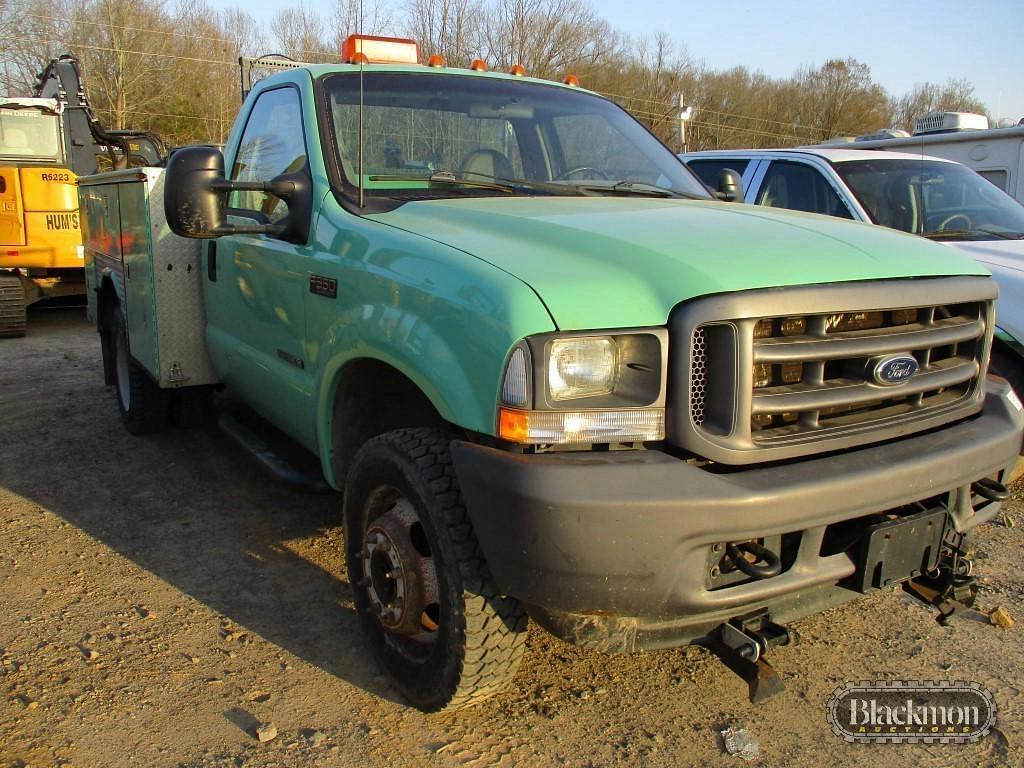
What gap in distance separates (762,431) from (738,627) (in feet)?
1.77

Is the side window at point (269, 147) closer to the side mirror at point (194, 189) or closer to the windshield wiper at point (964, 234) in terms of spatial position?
the side mirror at point (194, 189)

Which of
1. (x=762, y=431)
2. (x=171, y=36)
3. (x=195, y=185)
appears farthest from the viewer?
(x=171, y=36)

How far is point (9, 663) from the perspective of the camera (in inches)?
117

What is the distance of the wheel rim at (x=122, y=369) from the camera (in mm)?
5469

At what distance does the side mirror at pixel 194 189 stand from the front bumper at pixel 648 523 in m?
1.40

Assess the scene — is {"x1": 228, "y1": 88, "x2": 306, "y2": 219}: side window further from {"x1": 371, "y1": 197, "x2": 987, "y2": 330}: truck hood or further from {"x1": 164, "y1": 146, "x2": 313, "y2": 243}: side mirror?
{"x1": 371, "y1": 197, "x2": 987, "y2": 330}: truck hood

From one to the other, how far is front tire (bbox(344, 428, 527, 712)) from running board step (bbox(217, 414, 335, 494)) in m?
0.66

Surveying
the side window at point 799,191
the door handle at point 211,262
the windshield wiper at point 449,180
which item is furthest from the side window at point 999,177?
the door handle at point 211,262

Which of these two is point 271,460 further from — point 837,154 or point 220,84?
point 220,84

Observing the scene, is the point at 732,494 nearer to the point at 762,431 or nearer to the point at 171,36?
the point at 762,431

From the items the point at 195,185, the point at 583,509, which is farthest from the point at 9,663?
the point at 583,509

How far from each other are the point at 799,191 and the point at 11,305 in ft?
25.3

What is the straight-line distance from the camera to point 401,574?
265 cm

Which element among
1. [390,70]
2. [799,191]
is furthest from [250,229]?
[799,191]
